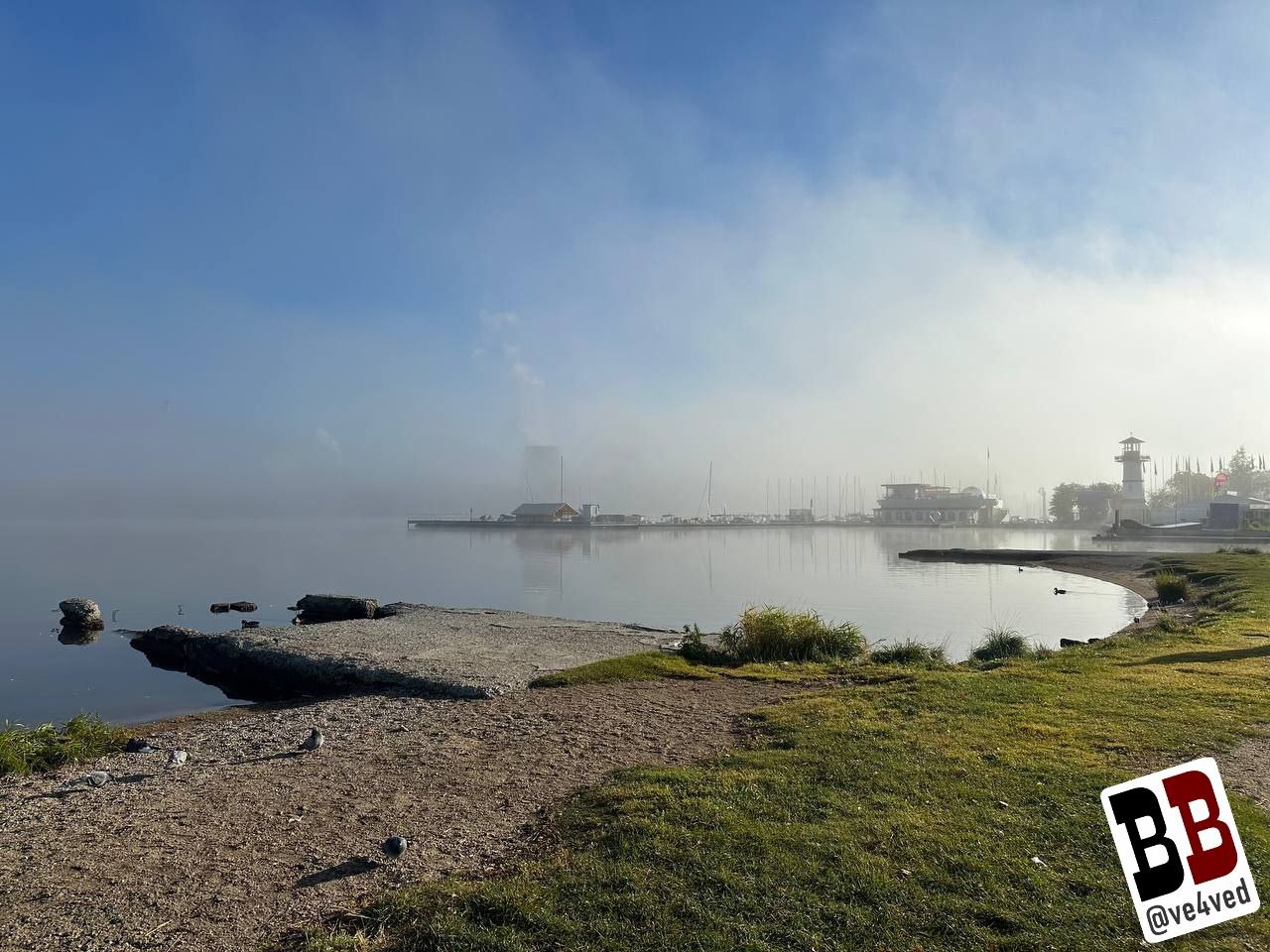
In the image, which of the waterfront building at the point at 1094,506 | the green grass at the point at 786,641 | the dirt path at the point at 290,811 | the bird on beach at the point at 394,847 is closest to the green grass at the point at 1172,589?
the green grass at the point at 786,641

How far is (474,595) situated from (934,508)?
144 meters

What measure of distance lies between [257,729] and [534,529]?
148 metres

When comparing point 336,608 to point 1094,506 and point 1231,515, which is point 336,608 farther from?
point 1094,506

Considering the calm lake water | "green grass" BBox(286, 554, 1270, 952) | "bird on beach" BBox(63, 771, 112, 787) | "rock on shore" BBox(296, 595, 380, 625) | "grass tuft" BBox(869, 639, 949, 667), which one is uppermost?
"green grass" BBox(286, 554, 1270, 952)

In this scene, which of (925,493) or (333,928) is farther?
(925,493)

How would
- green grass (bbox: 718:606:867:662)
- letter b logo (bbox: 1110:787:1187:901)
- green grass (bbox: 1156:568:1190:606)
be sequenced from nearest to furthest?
letter b logo (bbox: 1110:787:1187:901)
green grass (bbox: 718:606:867:662)
green grass (bbox: 1156:568:1190:606)

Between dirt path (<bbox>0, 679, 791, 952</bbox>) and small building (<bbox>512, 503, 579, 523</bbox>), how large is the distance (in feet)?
495

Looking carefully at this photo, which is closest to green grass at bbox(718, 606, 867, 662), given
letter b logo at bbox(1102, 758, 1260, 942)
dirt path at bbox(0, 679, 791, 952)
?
dirt path at bbox(0, 679, 791, 952)

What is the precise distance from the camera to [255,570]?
51844 millimetres

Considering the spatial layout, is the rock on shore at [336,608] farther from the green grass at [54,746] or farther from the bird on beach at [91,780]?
the bird on beach at [91,780]

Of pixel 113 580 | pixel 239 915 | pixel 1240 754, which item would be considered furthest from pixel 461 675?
pixel 113 580

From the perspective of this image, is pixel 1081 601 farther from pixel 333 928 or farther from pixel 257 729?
pixel 333 928

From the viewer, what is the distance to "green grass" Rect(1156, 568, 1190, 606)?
27891 millimetres

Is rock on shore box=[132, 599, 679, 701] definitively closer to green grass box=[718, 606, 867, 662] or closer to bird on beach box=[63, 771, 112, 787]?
green grass box=[718, 606, 867, 662]
